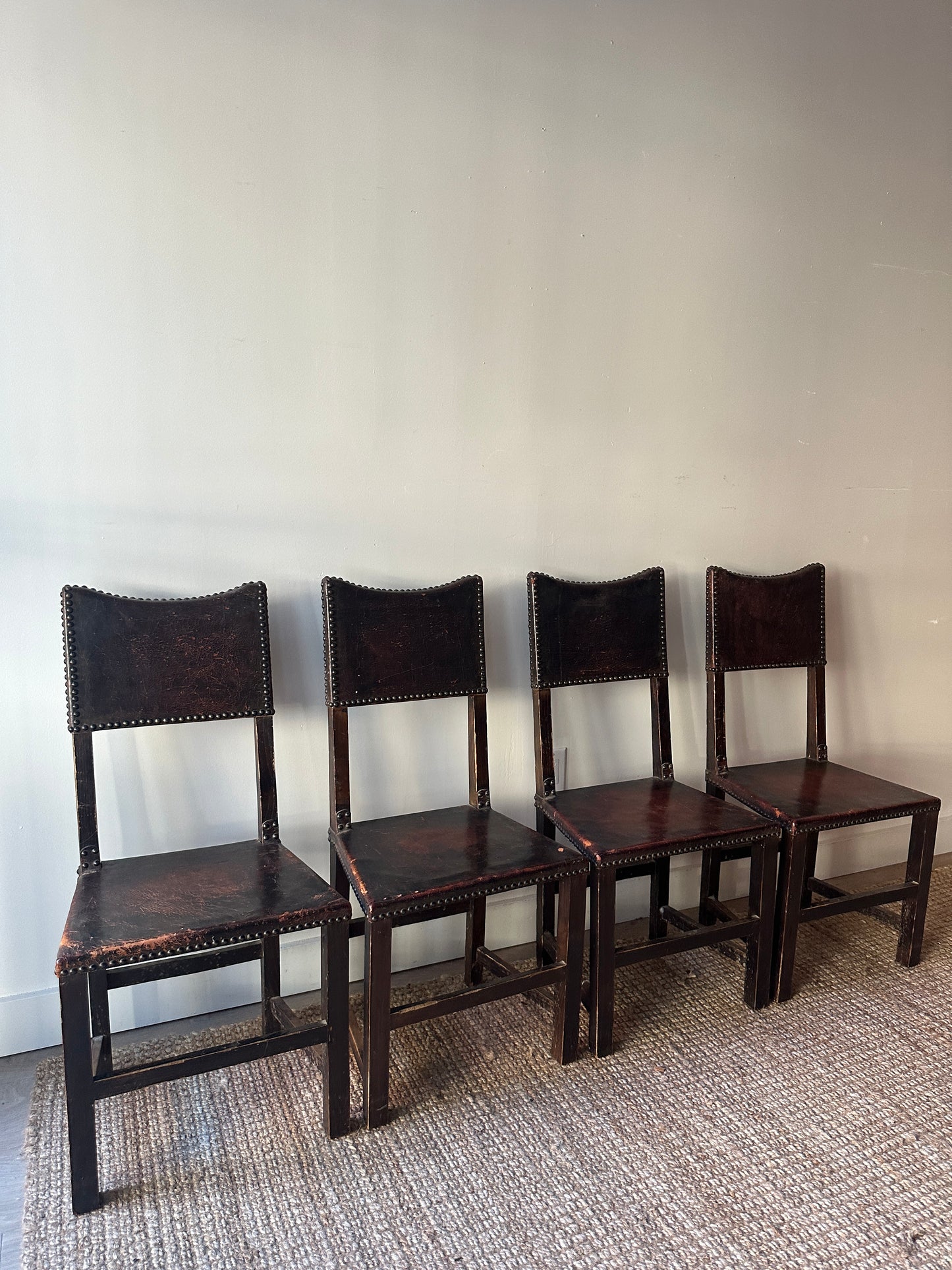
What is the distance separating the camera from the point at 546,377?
2291 mm

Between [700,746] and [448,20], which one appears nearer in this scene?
[448,20]

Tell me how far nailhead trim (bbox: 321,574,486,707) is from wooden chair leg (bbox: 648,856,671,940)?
2.40ft

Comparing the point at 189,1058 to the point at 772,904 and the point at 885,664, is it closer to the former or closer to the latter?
the point at 772,904

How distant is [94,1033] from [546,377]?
6.15 feet

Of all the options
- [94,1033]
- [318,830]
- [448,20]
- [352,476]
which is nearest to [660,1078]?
[318,830]

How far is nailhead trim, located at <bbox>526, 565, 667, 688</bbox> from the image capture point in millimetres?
2211

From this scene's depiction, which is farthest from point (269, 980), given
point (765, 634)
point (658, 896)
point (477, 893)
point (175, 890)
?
point (765, 634)

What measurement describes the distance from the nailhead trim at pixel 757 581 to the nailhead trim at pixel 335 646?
26.2 inches

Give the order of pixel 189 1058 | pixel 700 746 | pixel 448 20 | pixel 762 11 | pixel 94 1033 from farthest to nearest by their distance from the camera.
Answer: pixel 700 746
pixel 762 11
pixel 448 20
pixel 94 1033
pixel 189 1058

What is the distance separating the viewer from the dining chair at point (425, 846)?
5.73 ft

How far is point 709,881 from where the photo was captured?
2477 millimetres

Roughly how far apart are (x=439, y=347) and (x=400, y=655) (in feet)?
2.51

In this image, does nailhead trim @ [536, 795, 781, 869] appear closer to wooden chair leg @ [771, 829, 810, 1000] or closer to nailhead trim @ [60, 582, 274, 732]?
wooden chair leg @ [771, 829, 810, 1000]

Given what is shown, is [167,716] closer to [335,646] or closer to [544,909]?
[335,646]
